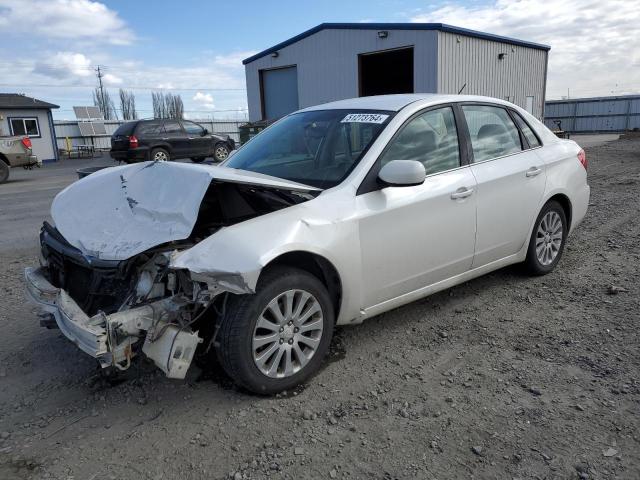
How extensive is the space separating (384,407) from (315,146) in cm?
203

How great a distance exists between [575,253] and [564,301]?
157cm

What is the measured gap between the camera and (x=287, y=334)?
309cm

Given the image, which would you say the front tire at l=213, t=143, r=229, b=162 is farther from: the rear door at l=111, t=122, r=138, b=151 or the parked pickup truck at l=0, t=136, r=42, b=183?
the parked pickup truck at l=0, t=136, r=42, b=183

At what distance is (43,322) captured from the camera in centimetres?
323

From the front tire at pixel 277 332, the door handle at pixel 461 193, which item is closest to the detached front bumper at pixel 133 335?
the front tire at pixel 277 332

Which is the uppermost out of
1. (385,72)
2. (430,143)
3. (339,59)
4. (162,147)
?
(339,59)

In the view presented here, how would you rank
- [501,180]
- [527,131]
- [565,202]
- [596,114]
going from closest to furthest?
1. [501,180]
2. [527,131]
3. [565,202]
4. [596,114]

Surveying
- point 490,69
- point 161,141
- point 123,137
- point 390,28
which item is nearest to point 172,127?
point 161,141

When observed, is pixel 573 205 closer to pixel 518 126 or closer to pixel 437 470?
pixel 518 126

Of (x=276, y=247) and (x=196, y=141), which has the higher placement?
(x=196, y=141)

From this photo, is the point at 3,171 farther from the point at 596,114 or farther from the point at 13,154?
the point at 596,114

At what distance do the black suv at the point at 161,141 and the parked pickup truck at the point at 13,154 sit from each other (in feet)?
8.97

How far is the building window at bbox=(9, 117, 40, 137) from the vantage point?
2830 centimetres

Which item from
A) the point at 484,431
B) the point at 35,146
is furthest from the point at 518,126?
the point at 35,146
